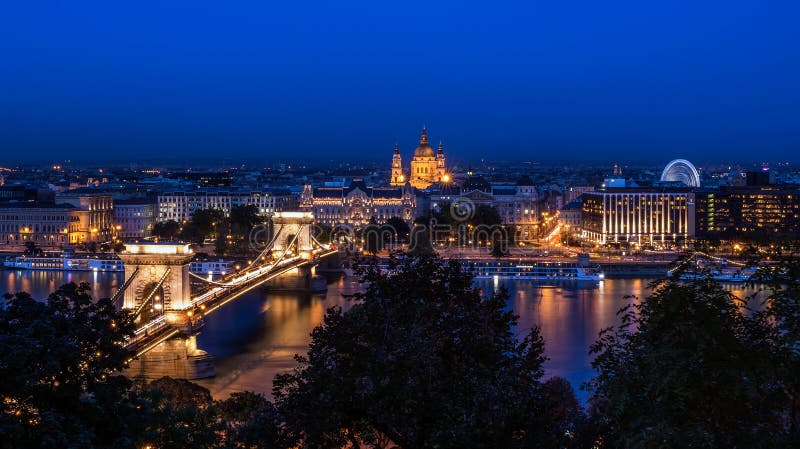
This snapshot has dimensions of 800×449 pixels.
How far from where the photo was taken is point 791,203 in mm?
28250

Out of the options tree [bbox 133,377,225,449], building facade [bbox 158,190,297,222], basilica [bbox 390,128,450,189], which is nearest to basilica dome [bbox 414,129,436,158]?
basilica [bbox 390,128,450,189]

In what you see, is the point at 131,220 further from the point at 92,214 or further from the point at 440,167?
the point at 440,167

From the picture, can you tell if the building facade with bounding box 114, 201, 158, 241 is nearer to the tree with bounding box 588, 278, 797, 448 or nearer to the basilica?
the basilica

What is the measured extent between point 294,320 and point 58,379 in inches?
427

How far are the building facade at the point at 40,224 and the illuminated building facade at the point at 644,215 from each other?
539 inches

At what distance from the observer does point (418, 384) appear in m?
3.58

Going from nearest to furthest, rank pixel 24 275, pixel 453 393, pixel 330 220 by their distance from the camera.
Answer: pixel 453 393, pixel 24 275, pixel 330 220

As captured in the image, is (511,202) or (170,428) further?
(511,202)

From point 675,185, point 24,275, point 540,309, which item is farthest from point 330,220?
point 540,309

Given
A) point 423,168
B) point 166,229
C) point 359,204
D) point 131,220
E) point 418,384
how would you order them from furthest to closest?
point 423,168, point 359,204, point 131,220, point 166,229, point 418,384

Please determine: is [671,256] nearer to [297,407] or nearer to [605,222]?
[605,222]

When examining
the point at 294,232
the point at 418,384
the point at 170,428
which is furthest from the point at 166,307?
the point at 294,232

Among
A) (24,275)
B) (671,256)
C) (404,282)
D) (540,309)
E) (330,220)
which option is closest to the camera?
(404,282)

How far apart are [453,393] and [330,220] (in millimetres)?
28150
